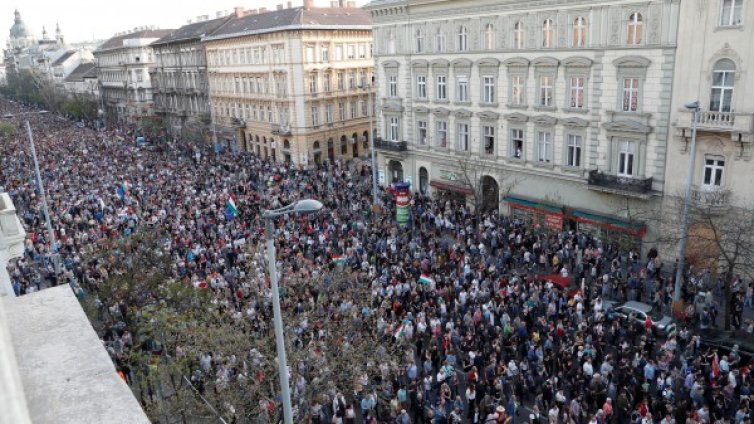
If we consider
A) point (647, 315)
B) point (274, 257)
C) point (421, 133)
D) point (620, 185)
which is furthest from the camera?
point (421, 133)

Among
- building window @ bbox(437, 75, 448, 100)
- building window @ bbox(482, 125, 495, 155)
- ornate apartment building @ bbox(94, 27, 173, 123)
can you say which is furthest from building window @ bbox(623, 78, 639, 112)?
ornate apartment building @ bbox(94, 27, 173, 123)

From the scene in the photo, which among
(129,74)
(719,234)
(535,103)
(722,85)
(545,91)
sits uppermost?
(129,74)

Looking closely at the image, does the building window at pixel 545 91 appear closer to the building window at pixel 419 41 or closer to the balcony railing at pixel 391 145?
the building window at pixel 419 41

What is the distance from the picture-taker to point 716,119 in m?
25.8

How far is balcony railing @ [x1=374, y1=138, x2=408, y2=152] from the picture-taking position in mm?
42750

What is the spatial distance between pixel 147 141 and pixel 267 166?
77.7 feet

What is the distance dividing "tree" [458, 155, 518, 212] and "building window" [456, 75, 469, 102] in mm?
3628

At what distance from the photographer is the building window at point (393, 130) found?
143 feet

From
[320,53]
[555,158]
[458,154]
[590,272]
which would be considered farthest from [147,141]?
[590,272]

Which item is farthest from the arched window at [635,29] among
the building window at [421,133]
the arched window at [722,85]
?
the building window at [421,133]

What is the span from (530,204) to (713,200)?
1094cm

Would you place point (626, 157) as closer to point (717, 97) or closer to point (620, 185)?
point (620, 185)

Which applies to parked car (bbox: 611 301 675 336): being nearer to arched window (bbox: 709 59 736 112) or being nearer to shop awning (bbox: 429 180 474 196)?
arched window (bbox: 709 59 736 112)

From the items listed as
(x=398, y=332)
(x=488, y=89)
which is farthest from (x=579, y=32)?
(x=398, y=332)
